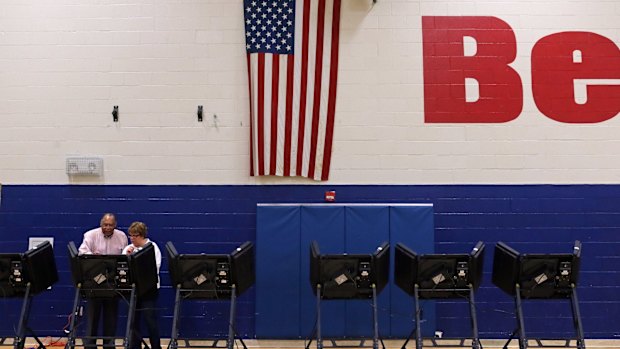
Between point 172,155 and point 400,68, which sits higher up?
point 400,68

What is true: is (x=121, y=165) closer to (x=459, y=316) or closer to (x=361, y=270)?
(x=361, y=270)

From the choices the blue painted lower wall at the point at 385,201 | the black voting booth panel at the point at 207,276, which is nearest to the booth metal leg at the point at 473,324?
the blue painted lower wall at the point at 385,201

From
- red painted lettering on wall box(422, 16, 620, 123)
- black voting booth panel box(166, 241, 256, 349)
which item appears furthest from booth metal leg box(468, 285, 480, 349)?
red painted lettering on wall box(422, 16, 620, 123)

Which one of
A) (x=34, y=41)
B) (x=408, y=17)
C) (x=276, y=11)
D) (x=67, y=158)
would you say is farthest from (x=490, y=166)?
(x=34, y=41)

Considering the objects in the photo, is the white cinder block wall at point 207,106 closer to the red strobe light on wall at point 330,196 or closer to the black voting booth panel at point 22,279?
the red strobe light on wall at point 330,196

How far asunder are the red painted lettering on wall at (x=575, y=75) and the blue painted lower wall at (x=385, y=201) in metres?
1.01

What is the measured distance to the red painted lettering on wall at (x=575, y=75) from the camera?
22.3ft

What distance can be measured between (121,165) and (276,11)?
2.87 m

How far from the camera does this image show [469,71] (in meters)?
6.84

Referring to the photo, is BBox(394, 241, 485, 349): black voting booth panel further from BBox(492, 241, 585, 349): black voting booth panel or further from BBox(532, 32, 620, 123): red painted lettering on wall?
BBox(532, 32, 620, 123): red painted lettering on wall

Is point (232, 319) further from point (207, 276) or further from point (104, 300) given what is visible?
point (104, 300)

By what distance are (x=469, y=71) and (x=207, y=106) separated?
3.50 m

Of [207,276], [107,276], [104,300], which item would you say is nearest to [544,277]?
[207,276]

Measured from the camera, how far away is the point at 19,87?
22.4ft
